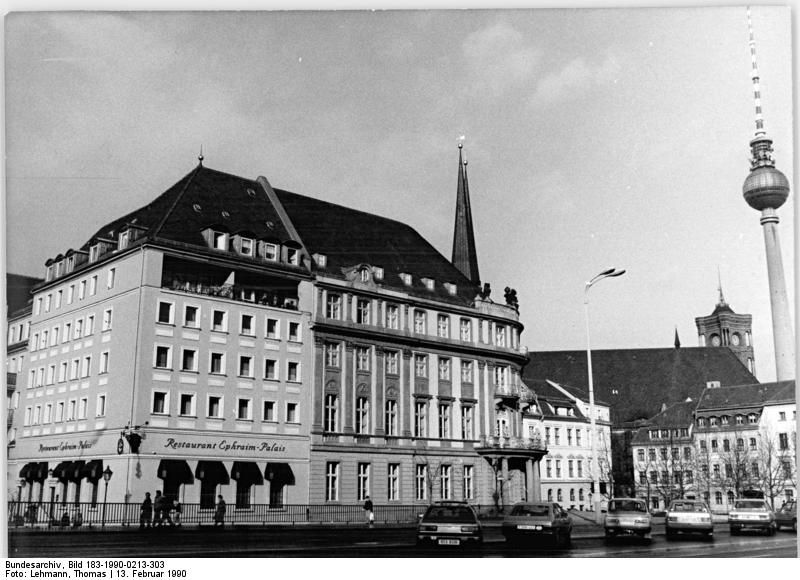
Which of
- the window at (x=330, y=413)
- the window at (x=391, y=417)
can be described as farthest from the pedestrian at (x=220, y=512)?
the window at (x=391, y=417)

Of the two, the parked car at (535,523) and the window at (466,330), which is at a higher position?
the window at (466,330)

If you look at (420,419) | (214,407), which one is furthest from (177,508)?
(420,419)

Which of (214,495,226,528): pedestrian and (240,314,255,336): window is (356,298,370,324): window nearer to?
(240,314,255,336): window

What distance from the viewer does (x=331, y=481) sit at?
100 feet

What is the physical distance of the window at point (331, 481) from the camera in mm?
30250

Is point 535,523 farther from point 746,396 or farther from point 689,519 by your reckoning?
point 746,396

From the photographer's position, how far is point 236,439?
27.2 metres

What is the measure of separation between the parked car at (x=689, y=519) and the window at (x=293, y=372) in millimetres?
12163

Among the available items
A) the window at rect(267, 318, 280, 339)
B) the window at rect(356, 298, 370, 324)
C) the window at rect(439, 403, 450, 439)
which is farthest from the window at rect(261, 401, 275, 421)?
the window at rect(439, 403, 450, 439)

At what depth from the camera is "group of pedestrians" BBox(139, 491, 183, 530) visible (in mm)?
23922

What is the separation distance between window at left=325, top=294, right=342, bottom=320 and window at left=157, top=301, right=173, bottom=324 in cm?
646

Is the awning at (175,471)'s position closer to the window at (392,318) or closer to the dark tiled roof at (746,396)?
the window at (392,318)

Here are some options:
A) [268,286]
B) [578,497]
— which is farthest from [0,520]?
[578,497]

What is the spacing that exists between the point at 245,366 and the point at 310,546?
29.4ft
